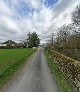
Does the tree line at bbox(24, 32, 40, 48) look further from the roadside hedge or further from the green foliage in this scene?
the roadside hedge

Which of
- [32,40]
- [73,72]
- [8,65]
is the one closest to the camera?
[73,72]

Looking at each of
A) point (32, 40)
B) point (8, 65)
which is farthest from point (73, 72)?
point (32, 40)

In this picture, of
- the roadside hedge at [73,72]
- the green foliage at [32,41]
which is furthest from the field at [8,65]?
the green foliage at [32,41]

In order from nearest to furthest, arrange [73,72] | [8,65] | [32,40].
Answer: [73,72], [8,65], [32,40]

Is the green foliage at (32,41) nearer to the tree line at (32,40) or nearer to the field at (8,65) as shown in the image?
the tree line at (32,40)

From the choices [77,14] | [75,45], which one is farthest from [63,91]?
[77,14]

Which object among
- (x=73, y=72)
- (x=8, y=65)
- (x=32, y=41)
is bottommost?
(x=8, y=65)

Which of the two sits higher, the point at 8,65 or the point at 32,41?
the point at 32,41

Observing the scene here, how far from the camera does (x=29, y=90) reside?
823 cm

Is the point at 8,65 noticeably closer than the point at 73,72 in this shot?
No

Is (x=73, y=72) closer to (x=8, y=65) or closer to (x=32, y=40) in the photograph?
(x=8, y=65)

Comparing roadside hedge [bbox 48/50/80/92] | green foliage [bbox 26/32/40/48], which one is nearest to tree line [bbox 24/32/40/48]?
green foliage [bbox 26/32/40/48]

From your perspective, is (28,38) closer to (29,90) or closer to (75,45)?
(75,45)

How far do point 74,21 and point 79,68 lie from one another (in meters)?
21.5
